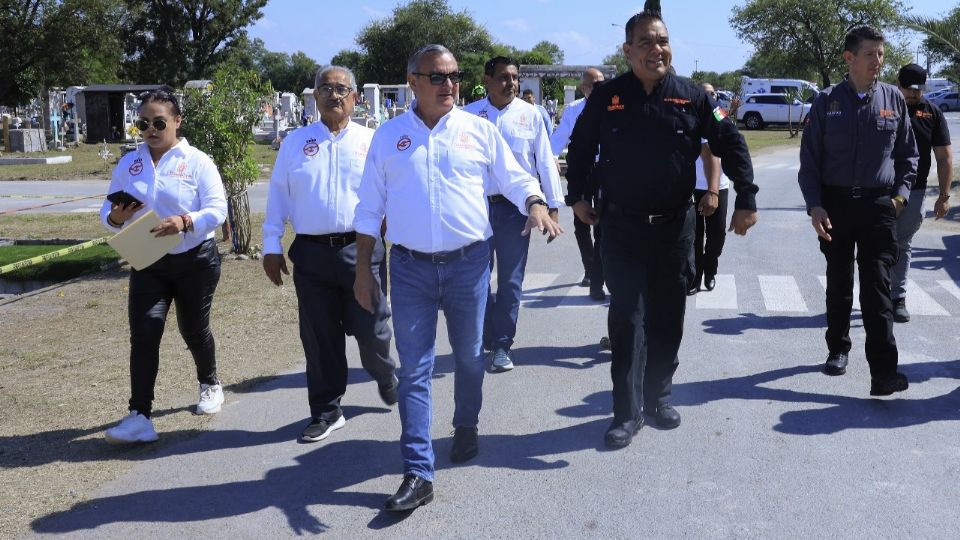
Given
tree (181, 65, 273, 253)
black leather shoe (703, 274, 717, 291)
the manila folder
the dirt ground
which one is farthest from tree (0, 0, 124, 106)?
the manila folder

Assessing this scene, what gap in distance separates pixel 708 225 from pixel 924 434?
3361mm

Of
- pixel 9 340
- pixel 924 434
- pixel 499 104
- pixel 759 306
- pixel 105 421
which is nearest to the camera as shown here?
pixel 924 434

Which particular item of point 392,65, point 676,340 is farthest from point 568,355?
point 392,65

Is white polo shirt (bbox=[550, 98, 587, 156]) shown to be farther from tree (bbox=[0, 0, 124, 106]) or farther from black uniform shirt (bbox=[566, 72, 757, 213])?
tree (bbox=[0, 0, 124, 106])

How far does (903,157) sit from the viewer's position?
19.7 ft

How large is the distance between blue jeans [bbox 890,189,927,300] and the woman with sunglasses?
5.16 meters

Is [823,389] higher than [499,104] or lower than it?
lower

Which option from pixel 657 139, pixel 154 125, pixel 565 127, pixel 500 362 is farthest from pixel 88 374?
pixel 565 127

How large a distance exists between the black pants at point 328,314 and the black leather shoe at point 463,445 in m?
0.85

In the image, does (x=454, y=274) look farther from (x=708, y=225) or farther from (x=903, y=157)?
(x=708, y=225)

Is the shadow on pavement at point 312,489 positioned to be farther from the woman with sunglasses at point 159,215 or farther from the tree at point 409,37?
the tree at point 409,37

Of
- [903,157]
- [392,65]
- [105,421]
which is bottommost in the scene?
[105,421]

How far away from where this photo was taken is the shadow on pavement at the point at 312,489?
420cm

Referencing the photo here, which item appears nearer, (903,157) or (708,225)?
(903,157)
